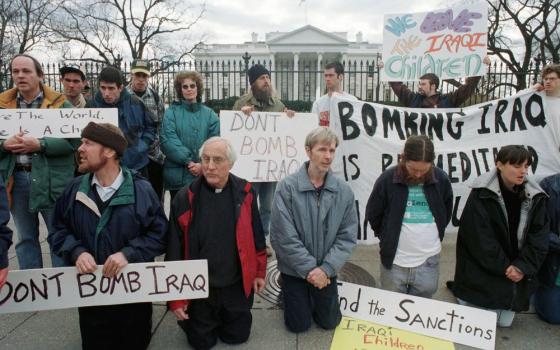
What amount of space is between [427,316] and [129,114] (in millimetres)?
3101

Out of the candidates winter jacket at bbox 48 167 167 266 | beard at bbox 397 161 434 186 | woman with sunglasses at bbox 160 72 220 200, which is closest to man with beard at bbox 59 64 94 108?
woman with sunglasses at bbox 160 72 220 200

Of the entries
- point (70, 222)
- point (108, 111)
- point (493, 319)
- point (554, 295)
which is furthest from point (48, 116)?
point (554, 295)

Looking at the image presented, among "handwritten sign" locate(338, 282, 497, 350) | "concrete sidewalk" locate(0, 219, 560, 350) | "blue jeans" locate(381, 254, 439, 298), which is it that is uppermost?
"blue jeans" locate(381, 254, 439, 298)

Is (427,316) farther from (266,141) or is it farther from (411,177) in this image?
(266,141)

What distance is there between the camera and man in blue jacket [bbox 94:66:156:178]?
3.60 metres

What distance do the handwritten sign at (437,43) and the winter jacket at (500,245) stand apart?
1.95 m

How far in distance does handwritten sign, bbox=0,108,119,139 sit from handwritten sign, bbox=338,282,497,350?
2.65 metres

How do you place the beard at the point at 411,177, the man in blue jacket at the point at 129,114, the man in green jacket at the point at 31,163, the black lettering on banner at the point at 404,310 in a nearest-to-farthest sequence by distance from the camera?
the black lettering on banner at the point at 404,310, the beard at the point at 411,177, the man in green jacket at the point at 31,163, the man in blue jacket at the point at 129,114

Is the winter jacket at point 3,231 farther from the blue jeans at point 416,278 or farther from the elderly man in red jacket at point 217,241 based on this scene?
the blue jeans at point 416,278

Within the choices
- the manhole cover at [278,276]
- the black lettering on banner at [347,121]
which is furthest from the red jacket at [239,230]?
the black lettering on banner at [347,121]

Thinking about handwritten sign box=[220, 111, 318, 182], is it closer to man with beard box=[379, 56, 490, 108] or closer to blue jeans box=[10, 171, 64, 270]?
man with beard box=[379, 56, 490, 108]

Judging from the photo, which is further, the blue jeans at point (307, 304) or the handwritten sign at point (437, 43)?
the handwritten sign at point (437, 43)

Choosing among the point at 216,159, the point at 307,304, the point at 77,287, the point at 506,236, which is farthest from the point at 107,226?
the point at 506,236

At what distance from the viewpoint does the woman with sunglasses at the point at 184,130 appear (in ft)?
12.5
